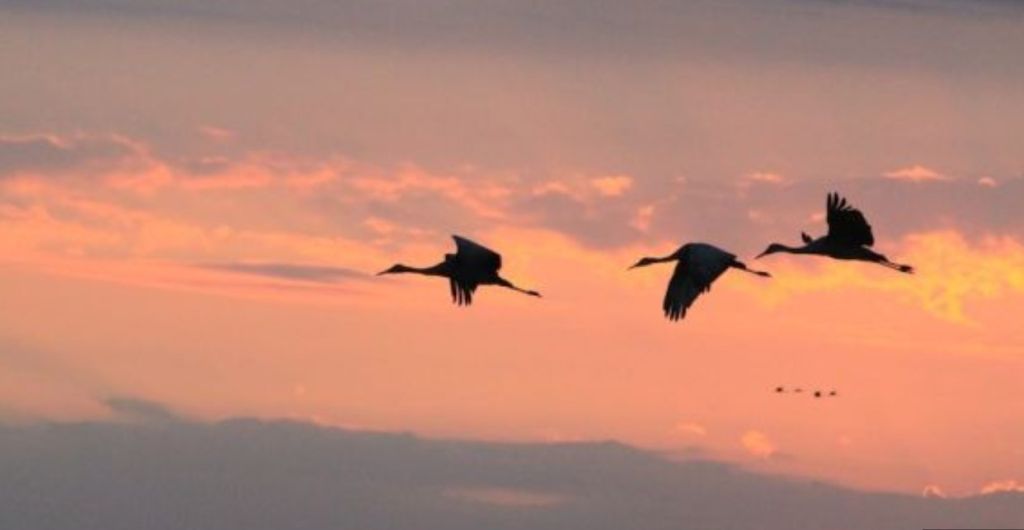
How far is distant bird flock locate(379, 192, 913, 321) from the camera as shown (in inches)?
6476

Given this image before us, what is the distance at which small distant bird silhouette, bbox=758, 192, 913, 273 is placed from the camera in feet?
538

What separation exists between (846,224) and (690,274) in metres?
4.76

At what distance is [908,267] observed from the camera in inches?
6516

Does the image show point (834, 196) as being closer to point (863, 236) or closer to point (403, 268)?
point (863, 236)

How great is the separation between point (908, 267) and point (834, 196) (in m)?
3.51

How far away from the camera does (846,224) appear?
16462 cm

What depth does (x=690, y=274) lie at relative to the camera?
6550 inches

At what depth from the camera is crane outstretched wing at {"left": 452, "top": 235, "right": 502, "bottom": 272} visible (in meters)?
165

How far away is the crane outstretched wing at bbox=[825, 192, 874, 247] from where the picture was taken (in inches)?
6452

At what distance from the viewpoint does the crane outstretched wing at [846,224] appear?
164 m

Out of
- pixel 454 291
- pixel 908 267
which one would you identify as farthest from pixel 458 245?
pixel 908 267

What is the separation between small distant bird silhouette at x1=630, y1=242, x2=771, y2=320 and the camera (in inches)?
6516

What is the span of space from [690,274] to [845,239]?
4.43m

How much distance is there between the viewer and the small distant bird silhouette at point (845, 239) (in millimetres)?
164000
